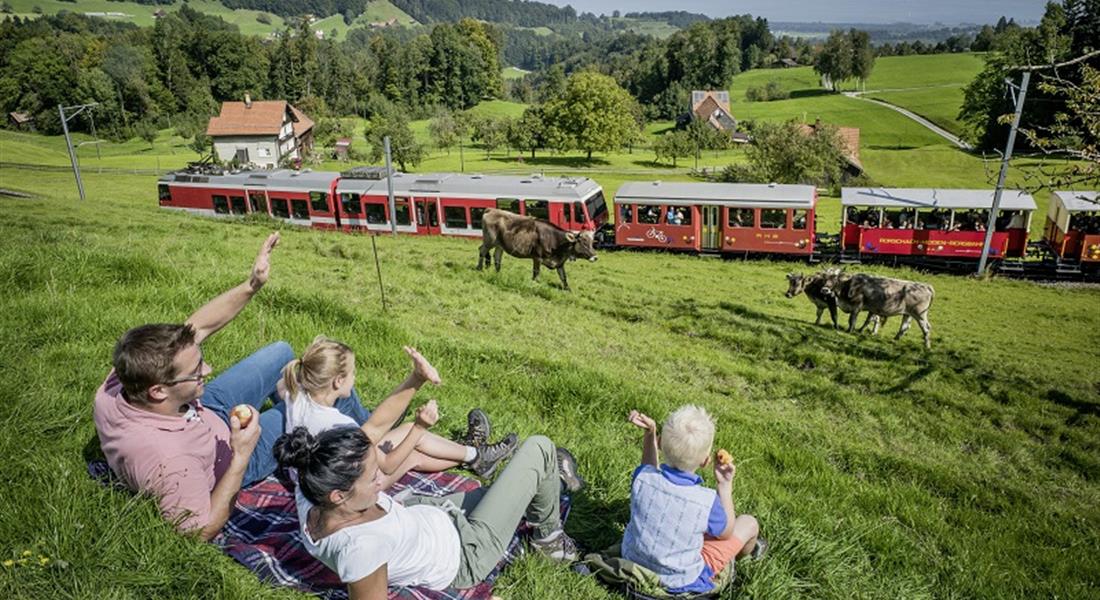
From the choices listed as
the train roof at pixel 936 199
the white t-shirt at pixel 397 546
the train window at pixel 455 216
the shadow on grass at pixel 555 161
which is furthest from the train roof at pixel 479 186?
the shadow on grass at pixel 555 161

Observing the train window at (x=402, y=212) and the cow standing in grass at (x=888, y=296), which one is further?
the train window at (x=402, y=212)

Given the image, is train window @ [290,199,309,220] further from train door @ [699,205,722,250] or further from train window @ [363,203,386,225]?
train door @ [699,205,722,250]

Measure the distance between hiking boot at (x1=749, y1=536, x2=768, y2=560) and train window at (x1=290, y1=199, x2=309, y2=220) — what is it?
28292 millimetres

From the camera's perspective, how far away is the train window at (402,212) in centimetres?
2766

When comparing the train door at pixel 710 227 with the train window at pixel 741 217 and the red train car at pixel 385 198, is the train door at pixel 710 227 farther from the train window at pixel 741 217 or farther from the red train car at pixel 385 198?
the red train car at pixel 385 198

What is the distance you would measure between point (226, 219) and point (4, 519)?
2909 cm

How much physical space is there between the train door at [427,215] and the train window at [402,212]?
0.48m

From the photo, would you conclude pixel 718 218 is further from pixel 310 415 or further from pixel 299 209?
pixel 310 415

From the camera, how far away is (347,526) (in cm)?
295

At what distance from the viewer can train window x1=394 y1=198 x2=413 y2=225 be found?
90.7ft

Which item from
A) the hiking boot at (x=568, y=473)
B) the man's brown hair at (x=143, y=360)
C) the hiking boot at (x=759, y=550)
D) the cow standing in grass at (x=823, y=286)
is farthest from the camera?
the cow standing in grass at (x=823, y=286)

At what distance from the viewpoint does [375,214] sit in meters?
28.1

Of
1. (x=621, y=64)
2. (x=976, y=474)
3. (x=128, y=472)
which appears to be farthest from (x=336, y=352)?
(x=621, y=64)

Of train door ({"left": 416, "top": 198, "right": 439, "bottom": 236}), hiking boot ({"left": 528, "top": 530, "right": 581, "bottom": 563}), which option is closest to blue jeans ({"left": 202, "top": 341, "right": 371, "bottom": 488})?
hiking boot ({"left": 528, "top": 530, "right": 581, "bottom": 563})
